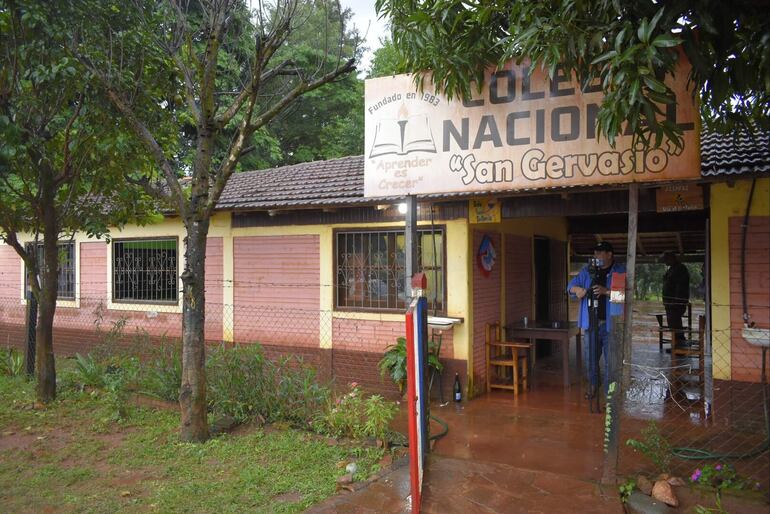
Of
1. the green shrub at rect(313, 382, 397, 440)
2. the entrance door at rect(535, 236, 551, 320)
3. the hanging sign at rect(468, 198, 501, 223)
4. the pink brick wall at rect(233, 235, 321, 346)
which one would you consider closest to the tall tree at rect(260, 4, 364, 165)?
the entrance door at rect(535, 236, 551, 320)

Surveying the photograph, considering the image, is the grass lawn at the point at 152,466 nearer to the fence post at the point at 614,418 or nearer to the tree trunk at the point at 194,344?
the tree trunk at the point at 194,344

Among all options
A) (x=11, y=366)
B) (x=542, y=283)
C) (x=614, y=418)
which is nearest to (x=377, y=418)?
(x=614, y=418)

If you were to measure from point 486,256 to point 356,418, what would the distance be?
3306mm

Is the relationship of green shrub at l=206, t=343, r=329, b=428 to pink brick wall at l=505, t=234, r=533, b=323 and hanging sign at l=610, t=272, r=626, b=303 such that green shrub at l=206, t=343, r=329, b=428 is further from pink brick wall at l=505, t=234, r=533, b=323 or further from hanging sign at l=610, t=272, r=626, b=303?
pink brick wall at l=505, t=234, r=533, b=323

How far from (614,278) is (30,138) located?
6719 millimetres

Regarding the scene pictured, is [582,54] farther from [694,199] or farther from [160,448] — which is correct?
[160,448]

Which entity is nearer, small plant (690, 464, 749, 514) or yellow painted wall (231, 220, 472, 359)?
small plant (690, 464, 749, 514)

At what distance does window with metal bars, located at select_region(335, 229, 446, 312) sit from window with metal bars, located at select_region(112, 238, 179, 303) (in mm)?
3637

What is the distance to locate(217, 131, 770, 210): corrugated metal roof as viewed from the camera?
5.88 m

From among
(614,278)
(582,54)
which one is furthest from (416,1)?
(614,278)

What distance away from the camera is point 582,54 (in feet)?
13.3

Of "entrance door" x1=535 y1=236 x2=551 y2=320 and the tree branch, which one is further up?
the tree branch

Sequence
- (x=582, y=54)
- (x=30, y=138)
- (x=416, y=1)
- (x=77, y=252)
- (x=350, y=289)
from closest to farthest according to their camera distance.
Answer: (x=582, y=54) < (x=416, y=1) < (x=30, y=138) < (x=350, y=289) < (x=77, y=252)

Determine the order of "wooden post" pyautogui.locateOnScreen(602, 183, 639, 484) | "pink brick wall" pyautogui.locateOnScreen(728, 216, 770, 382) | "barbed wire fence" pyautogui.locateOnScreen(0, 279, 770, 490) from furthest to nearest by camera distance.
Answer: "pink brick wall" pyautogui.locateOnScreen(728, 216, 770, 382)
"barbed wire fence" pyautogui.locateOnScreen(0, 279, 770, 490)
"wooden post" pyautogui.locateOnScreen(602, 183, 639, 484)
